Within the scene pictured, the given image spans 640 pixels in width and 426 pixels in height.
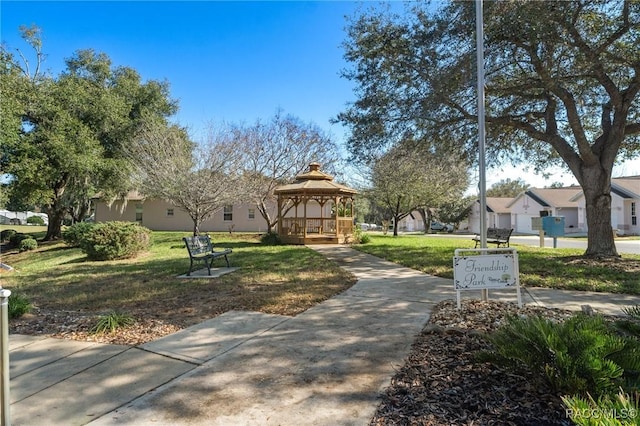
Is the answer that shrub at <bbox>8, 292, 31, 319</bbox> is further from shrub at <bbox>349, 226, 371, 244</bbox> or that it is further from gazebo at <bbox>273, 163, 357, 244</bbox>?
shrub at <bbox>349, 226, 371, 244</bbox>

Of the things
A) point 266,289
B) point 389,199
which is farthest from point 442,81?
point 389,199

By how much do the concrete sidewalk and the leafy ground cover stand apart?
2.00 ft

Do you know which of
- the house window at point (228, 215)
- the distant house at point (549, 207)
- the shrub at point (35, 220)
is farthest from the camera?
the shrub at point (35, 220)

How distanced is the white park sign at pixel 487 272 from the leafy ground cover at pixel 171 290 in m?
2.20

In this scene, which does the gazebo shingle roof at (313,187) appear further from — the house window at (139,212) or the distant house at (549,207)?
the distant house at (549,207)

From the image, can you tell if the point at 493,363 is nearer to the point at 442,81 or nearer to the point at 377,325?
the point at 377,325

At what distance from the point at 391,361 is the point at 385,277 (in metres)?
4.50

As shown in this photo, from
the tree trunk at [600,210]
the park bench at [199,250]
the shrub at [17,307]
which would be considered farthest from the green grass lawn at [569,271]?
the shrub at [17,307]

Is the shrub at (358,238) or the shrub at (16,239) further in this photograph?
the shrub at (16,239)

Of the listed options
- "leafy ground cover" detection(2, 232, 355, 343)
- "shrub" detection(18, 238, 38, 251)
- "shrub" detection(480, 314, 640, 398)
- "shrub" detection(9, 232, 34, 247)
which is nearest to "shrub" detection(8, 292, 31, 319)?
"leafy ground cover" detection(2, 232, 355, 343)

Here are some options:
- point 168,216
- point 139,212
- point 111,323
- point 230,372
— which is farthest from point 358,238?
point 139,212

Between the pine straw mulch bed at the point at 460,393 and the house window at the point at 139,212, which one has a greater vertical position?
the house window at the point at 139,212

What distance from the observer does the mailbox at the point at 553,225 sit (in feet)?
52.6

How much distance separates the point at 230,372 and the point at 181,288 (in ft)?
13.3
